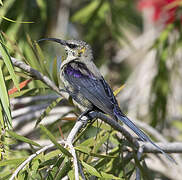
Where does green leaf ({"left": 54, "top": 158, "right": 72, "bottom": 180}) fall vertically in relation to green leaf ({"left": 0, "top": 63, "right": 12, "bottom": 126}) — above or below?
below

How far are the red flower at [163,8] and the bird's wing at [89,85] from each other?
4.39 feet

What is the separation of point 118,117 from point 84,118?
0.42 metres

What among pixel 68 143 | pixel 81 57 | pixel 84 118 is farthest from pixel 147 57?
pixel 68 143

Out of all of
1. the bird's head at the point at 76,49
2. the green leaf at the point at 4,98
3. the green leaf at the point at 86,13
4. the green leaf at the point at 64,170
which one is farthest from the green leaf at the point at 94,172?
the green leaf at the point at 86,13

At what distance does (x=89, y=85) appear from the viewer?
3102 millimetres

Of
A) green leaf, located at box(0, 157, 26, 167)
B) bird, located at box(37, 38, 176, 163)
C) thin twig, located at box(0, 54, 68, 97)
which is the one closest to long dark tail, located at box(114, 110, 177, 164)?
bird, located at box(37, 38, 176, 163)

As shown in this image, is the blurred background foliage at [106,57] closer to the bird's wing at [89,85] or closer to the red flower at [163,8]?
the red flower at [163,8]

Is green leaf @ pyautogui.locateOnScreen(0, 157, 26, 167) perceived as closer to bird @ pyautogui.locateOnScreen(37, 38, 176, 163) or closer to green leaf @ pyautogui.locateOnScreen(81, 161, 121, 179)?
green leaf @ pyautogui.locateOnScreen(81, 161, 121, 179)

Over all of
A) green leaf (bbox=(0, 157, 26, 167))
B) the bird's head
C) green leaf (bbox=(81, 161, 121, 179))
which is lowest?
green leaf (bbox=(81, 161, 121, 179))

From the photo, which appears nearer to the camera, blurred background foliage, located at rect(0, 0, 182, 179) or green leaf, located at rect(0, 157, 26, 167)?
green leaf, located at rect(0, 157, 26, 167)

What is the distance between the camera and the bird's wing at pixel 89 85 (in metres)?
2.97

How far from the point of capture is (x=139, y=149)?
101 inches

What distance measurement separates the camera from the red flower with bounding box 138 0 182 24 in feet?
14.3

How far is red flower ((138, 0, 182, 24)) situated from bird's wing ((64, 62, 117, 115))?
4.39 feet
